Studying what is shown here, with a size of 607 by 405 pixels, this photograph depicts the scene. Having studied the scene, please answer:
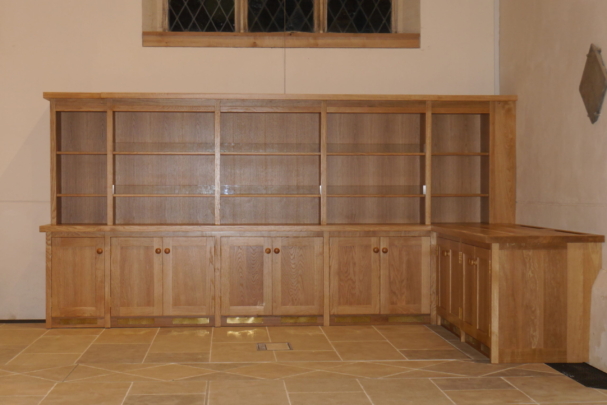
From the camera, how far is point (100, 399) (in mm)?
3637

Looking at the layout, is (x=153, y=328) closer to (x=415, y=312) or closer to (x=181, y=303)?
(x=181, y=303)

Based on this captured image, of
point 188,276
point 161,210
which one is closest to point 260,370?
point 188,276

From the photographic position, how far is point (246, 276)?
570 cm

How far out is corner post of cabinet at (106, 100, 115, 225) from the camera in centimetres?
567

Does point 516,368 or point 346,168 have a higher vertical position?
point 346,168

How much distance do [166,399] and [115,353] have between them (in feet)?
4.07

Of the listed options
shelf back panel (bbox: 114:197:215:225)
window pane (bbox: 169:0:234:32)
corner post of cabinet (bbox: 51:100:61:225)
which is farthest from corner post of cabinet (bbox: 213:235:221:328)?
window pane (bbox: 169:0:234:32)

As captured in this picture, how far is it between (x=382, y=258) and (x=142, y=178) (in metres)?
2.33

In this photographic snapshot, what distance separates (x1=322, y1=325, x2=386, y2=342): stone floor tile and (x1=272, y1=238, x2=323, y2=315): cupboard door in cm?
24

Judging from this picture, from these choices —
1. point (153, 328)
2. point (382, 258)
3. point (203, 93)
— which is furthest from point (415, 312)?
point (203, 93)

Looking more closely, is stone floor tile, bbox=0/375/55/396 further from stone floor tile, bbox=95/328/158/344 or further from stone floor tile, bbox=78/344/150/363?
stone floor tile, bbox=95/328/158/344

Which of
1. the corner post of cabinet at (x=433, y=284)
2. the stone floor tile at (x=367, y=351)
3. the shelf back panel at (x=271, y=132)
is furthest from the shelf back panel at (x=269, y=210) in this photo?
the stone floor tile at (x=367, y=351)

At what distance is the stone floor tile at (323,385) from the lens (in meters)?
3.84

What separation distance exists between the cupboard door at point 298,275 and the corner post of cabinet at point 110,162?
1.43 metres
